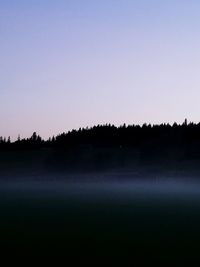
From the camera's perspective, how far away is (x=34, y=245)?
3253 centimetres

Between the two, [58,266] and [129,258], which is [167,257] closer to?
[129,258]

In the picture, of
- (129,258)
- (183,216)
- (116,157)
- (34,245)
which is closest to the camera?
(129,258)

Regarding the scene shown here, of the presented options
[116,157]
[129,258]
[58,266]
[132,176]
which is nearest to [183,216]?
[129,258]

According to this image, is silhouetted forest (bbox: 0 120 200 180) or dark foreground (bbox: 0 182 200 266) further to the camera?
silhouetted forest (bbox: 0 120 200 180)

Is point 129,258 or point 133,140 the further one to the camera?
point 133,140

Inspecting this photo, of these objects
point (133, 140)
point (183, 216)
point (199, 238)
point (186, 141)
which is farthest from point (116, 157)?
point (199, 238)

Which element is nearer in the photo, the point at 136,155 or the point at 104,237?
the point at 104,237

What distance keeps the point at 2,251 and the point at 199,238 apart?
12.8m

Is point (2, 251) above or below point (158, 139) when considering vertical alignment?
below

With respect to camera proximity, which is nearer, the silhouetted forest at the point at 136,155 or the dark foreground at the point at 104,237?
the dark foreground at the point at 104,237

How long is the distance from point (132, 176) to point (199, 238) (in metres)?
144

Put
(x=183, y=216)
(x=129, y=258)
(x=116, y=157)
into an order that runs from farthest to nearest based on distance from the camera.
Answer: (x=116, y=157) < (x=183, y=216) < (x=129, y=258)

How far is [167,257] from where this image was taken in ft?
95.8

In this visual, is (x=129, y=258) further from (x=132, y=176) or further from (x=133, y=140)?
(x=133, y=140)
